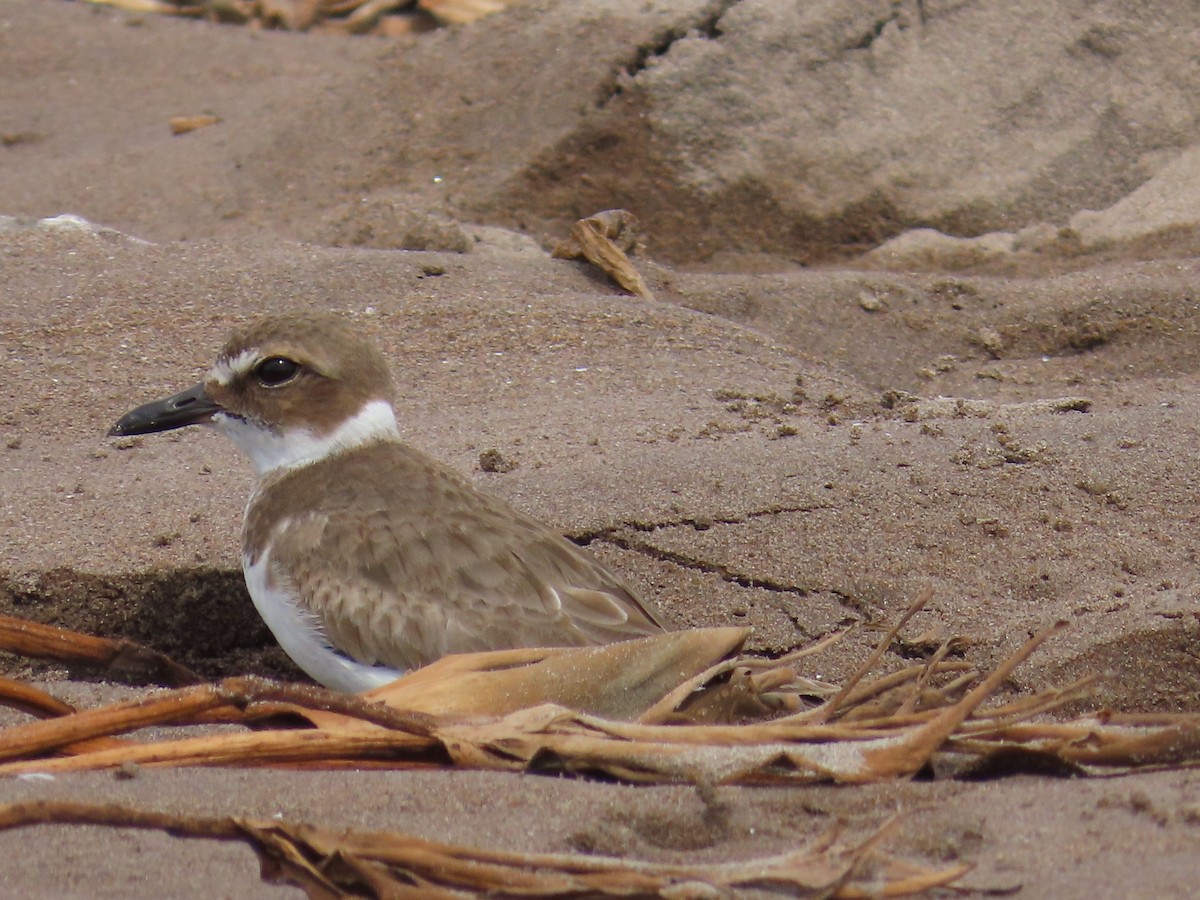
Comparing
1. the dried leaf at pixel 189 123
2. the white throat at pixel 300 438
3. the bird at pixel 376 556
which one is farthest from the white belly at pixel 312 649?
the dried leaf at pixel 189 123

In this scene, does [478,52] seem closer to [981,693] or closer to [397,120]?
[397,120]

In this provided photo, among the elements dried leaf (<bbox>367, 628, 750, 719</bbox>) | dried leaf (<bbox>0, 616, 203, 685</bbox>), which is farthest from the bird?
dried leaf (<bbox>367, 628, 750, 719</bbox>)

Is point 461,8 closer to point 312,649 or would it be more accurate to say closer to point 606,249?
point 606,249

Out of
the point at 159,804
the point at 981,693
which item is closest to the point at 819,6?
the point at 981,693

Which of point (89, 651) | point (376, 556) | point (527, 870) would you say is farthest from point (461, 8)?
point (527, 870)

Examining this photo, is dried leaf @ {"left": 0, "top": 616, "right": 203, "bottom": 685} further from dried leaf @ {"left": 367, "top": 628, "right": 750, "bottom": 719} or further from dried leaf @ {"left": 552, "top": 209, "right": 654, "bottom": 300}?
dried leaf @ {"left": 552, "top": 209, "right": 654, "bottom": 300}

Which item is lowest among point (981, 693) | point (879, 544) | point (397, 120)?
point (397, 120)

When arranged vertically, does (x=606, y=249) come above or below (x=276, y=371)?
below

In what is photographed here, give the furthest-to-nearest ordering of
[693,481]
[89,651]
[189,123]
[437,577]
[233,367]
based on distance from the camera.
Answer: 1. [189,123]
2. [693,481]
3. [233,367]
4. [437,577]
5. [89,651]
